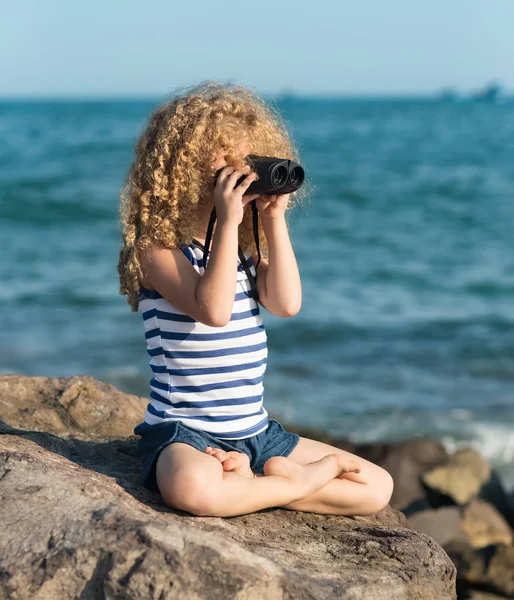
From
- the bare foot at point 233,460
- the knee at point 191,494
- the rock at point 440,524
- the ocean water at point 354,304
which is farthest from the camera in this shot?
the ocean water at point 354,304

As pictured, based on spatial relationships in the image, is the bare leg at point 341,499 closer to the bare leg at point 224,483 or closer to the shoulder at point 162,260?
the bare leg at point 224,483

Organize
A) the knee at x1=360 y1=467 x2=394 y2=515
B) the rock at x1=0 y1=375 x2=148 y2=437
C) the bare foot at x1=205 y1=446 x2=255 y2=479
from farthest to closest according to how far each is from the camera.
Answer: the rock at x1=0 y1=375 x2=148 y2=437
the knee at x1=360 y1=467 x2=394 y2=515
the bare foot at x1=205 y1=446 x2=255 y2=479

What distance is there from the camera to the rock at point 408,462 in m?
5.75

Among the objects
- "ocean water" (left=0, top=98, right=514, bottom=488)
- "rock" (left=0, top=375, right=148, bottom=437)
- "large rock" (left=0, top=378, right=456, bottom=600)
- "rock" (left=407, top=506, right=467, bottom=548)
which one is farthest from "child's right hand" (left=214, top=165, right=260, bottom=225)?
"rock" (left=407, top=506, right=467, bottom=548)

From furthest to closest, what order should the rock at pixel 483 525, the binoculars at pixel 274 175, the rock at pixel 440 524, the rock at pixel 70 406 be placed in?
the rock at pixel 483 525 < the rock at pixel 440 524 < the rock at pixel 70 406 < the binoculars at pixel 274 175

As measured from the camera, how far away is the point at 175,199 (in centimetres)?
298

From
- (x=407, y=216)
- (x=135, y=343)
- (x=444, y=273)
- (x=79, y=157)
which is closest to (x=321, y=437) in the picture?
(x=135, y=343)

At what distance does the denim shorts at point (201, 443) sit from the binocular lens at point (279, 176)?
0.79m

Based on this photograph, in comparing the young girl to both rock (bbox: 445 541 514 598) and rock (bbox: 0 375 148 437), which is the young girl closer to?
rock (bbox: 0 375 148 437)

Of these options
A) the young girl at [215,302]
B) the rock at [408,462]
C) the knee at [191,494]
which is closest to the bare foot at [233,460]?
the young girl at [215,302]

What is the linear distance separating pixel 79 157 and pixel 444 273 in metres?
14.6

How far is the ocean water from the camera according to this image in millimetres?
7484

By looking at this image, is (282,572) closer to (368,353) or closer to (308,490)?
(308,490)

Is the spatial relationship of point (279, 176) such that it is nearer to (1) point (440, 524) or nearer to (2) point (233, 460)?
(2) point (233, 460)
